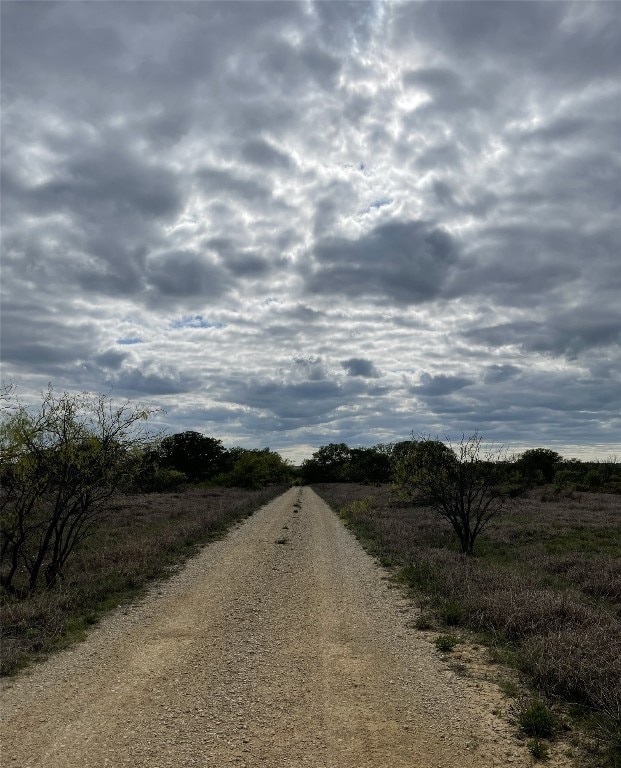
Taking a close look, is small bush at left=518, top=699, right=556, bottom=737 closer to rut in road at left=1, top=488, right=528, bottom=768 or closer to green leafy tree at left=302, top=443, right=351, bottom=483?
rut in road at left=1, top=488, right=528, bottom=768

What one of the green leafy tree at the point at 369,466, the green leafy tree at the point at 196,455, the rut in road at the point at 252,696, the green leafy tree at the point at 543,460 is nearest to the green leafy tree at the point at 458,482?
the rut in road at the point at 252,696

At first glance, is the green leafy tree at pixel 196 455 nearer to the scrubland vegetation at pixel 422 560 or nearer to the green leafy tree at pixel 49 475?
the scrubland vegetation at pixel 422 560

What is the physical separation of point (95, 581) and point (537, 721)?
10.3 metres

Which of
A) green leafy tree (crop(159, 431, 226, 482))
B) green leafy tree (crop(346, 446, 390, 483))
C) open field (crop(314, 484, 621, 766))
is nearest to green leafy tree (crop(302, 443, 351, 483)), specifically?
green leafy tree (crop(346, 446, 390, 483))

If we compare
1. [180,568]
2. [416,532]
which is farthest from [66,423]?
[416,532]

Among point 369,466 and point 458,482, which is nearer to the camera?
point 458,482

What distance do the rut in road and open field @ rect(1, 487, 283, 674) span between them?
1.76 feet

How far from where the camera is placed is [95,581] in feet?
41.1

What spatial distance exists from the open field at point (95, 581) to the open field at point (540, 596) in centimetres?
649

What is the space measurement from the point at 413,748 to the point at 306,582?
854 centimetres

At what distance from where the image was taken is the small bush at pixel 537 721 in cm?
566

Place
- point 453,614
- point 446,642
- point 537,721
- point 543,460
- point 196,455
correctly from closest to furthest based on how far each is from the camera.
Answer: point 537,721 < point 446,642 < point 453,614 < point 543,460 < point 196,455

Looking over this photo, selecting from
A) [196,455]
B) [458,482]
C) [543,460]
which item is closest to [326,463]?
[196,455]

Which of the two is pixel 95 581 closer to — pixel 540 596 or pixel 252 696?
pixel 252 696
